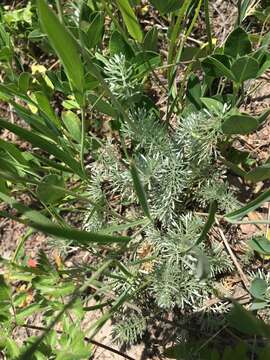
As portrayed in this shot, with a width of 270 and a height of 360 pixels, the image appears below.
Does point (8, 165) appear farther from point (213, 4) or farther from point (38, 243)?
point (213, 4)

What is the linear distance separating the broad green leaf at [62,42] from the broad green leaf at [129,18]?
0.74 feet

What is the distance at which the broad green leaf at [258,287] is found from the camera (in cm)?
105

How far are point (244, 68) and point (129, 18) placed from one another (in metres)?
0.29

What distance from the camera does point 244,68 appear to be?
3.44 feet

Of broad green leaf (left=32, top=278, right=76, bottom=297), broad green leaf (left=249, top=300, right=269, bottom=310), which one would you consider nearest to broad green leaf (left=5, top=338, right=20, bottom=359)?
broad green leaf (left=32, top=278, right=76, bottom=297)

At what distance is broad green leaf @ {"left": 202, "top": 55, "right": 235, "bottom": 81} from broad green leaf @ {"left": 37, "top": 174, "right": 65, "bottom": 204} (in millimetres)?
412

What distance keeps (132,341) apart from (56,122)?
23.6 inches

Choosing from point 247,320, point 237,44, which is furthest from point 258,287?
point 237,44

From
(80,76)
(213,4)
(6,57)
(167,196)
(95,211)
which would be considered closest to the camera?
(80,76)

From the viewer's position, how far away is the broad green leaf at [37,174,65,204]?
3.21ft

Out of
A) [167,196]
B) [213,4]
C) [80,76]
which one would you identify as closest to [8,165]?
[80,76]

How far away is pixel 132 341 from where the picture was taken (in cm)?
127

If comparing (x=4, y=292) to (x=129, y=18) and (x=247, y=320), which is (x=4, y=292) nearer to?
(x=247, y=320)

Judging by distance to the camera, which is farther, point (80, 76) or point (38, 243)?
point (38, 243)
